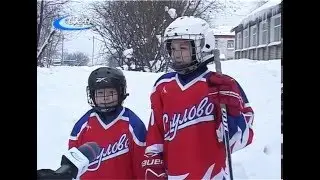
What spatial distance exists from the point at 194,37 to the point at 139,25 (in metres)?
0.25

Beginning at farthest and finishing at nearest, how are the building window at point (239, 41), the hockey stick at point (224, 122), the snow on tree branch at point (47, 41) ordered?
A: the building window at point (239, 41) < the snow on tree branch at point (47, 41) < the hockey stick at point (224, 122)

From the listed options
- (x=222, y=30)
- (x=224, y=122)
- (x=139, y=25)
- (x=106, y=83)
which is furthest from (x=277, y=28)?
(x=106, y=83)

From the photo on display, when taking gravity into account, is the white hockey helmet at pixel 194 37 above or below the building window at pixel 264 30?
below

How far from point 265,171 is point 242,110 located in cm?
35

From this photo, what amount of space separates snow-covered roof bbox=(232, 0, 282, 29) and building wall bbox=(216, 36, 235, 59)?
0.24ft

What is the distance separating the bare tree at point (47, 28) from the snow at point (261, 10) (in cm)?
61

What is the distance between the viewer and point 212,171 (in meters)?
1.22

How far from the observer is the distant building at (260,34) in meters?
1.29

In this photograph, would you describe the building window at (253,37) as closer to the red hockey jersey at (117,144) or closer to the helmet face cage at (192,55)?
the helmet face cage at (192,55)

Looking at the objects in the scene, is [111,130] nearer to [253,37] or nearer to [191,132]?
[191,132]

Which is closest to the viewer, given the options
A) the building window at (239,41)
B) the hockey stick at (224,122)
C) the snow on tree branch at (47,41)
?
the hockey stick at (224,122)

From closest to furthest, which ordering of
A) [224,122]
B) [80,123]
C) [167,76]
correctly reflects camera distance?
1. [224,122]
2. [167,76]
3. [80,123]

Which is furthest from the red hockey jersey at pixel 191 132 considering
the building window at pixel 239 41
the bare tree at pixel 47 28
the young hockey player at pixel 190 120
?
the bare tree at pixel 47 28

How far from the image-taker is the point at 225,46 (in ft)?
4.42
